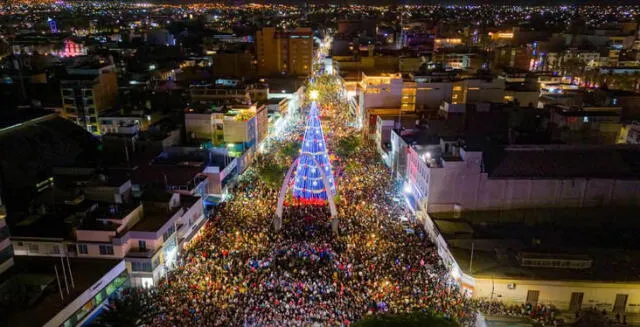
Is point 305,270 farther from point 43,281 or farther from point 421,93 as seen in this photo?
point 421,93

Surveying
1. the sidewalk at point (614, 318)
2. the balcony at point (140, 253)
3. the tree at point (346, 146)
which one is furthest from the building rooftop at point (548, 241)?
the tree at point (346, 146)

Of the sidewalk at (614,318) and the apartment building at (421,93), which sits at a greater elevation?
the apartment building at (421,93)

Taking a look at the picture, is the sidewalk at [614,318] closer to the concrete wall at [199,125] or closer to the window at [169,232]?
the window at [169,232]

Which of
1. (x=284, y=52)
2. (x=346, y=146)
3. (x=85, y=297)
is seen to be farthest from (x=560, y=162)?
(x=284, y=52)

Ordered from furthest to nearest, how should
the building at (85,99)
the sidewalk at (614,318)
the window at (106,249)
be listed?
1. the building at (85,99)
2. the window at (106,249)
3. the sidewalk at (614,318)

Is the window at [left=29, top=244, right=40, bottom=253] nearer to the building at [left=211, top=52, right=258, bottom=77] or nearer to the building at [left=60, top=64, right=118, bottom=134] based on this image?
the building at [left=60, top=64, right=118, bottom=134]

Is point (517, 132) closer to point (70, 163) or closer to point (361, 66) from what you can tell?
point (70, 163)
